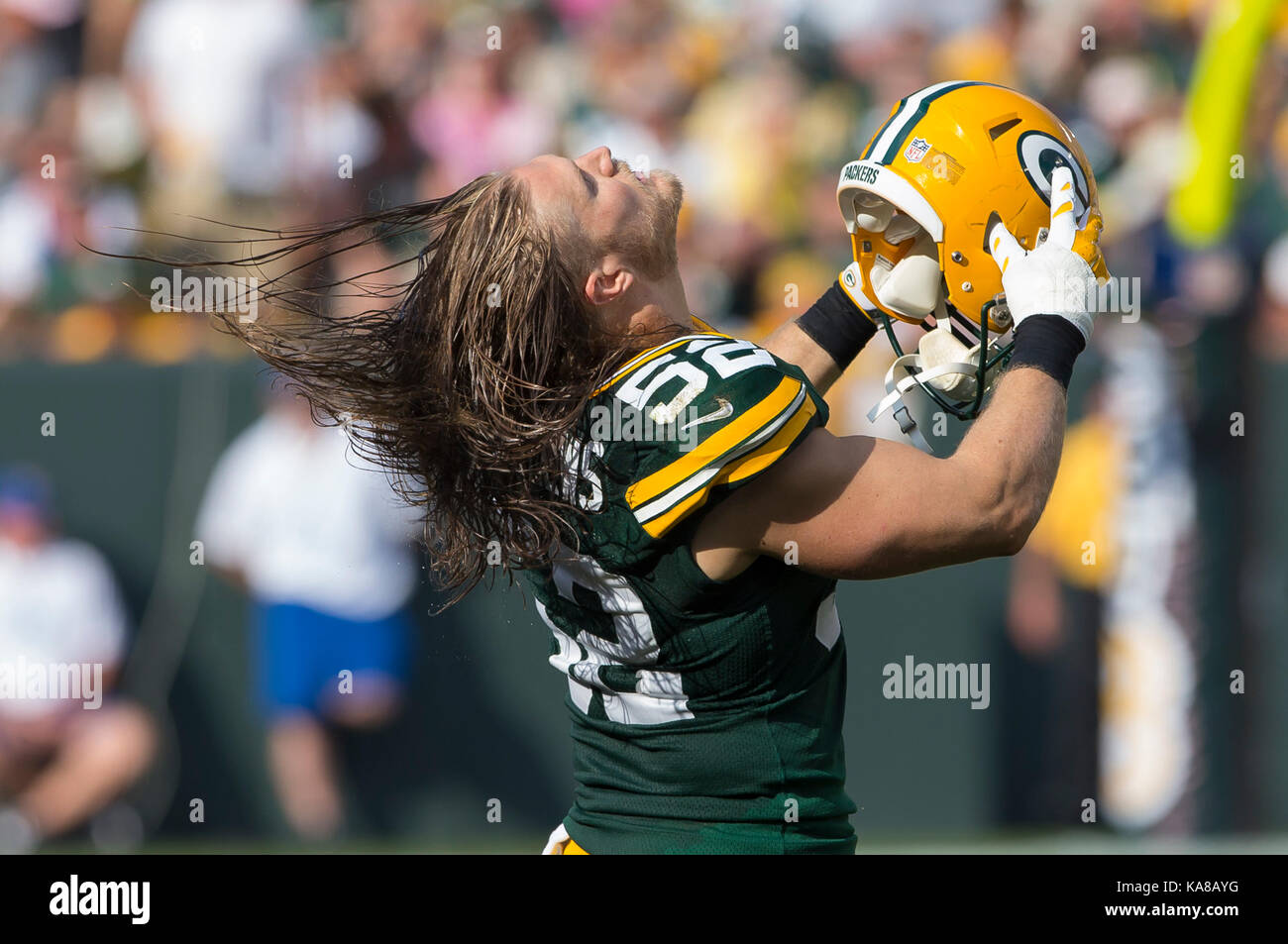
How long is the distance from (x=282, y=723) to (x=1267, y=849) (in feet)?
12.5

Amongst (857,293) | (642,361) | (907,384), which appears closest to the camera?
(642,361)

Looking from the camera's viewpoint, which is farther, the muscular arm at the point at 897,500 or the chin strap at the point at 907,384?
the chin strap at the point at 907,384

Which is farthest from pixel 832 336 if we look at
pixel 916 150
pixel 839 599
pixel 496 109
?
pixel 496 109

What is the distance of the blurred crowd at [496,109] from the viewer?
6.45 meters

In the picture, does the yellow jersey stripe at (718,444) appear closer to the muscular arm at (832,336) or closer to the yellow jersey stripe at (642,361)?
the yellow jersey stripe at (642,361)

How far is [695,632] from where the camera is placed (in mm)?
2385

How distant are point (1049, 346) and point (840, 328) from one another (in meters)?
0.72

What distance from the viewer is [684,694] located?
2.44 metres

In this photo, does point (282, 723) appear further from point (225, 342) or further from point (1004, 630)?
point (1004, 630)

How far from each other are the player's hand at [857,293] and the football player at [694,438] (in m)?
0.15

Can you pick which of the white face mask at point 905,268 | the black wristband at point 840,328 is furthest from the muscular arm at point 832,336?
the white face mask at point 905,268

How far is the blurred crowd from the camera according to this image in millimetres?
6445

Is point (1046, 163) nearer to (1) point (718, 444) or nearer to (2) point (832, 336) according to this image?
(2) point (832, 336)

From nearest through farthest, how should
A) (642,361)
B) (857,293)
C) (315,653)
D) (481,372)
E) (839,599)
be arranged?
(642,361)
(481,372)
(857,293)
(839,599)
(315,653)
